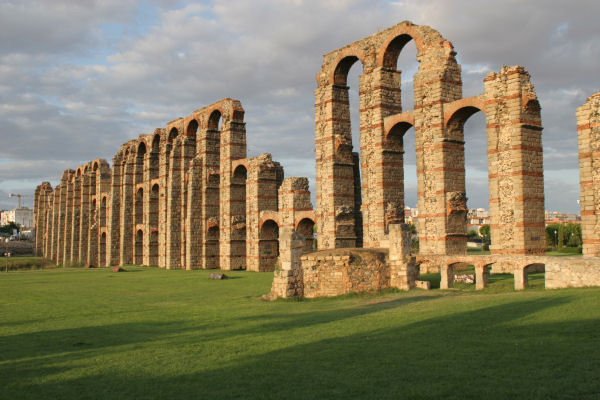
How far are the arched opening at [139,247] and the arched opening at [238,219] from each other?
16.7 m

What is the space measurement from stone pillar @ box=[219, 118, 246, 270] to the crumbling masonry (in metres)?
0.07

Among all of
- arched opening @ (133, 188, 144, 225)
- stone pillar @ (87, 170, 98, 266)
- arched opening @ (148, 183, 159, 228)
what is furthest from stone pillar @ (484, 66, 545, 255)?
stone pillar @ (87, 170, 98, 266)

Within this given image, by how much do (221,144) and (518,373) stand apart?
107 feet

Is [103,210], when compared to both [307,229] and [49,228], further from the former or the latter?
[307,229]

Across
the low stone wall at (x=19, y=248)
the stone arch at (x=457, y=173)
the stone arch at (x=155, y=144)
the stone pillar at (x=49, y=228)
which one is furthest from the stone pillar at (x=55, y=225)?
the stone arch at (x=457, y=173)

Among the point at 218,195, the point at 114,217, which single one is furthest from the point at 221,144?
the point at 114,217

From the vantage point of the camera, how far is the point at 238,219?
36.5 metres

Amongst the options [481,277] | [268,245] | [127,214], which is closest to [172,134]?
[127,214]

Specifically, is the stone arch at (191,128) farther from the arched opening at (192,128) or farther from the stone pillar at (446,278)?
the stone pillar at (446,278)

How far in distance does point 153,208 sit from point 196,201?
9.72 meters

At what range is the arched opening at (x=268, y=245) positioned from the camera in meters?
33.5

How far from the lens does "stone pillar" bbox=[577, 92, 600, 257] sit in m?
19.3

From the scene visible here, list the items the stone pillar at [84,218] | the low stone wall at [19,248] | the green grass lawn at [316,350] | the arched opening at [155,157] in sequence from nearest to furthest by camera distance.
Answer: the green grass lawn at [316,350] < the arched opening at [155,157] < the stone pillar at [84,218] < the low stone wall at [19,248]

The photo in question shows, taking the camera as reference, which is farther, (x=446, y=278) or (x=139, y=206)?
(x=139, y=206)
